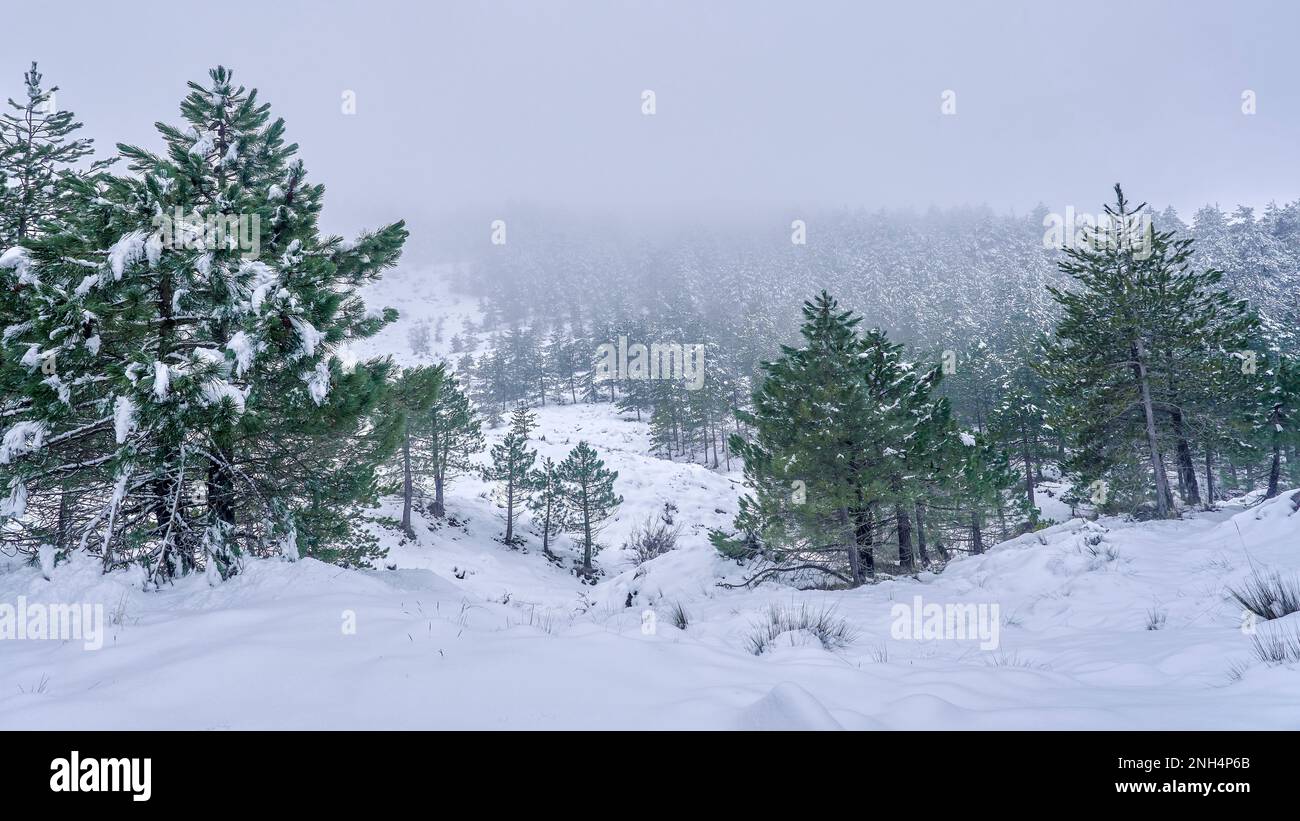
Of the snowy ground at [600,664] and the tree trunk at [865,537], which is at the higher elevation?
the snowy ground at [600,664]

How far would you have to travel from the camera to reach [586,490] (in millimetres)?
30734

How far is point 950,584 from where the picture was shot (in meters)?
10.7

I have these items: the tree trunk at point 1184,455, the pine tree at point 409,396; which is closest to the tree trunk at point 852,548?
the pine tree at point 409,396

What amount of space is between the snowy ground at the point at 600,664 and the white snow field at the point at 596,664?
0.02 m

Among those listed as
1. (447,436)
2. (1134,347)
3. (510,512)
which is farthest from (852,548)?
(447,436)

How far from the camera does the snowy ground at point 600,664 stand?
243cm

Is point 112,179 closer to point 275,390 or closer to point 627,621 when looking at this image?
point 275,390

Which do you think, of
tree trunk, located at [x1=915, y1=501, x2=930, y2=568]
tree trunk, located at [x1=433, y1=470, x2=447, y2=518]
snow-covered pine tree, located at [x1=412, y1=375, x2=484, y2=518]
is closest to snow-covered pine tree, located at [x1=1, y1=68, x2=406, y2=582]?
tree trunk, located at [x1=915, y1=501, x2=930, y2=568]

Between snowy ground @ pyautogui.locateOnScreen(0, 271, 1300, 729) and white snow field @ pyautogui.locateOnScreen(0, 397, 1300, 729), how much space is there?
2 centimetres

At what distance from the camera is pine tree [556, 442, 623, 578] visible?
3022 centimetres
